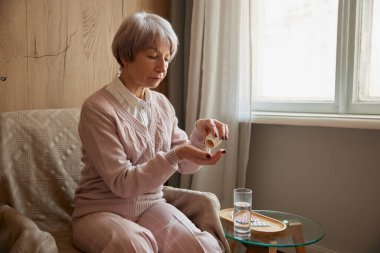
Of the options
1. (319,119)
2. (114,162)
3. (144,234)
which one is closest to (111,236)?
(144,234)

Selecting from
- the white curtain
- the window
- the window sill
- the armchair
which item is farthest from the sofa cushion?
the window

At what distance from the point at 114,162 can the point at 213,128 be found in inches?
14.5

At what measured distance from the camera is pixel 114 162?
1204 millimetres

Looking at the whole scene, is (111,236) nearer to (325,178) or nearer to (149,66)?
(149,66)

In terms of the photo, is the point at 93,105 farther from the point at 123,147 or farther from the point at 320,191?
the point at 320,191

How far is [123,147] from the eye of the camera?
1275mm

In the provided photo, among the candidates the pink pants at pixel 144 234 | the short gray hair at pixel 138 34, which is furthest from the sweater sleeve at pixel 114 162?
the short gray hair at pixel 138 34

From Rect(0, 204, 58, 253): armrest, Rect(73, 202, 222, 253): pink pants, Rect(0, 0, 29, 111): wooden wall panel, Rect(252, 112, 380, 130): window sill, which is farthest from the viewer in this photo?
Rect(252, 112, 380, 130): window sill

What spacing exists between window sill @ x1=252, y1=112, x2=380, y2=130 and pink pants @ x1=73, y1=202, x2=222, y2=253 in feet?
3.04

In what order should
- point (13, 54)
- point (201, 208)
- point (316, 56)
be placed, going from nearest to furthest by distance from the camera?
1. point (201, 208)
2. point (13, 54)
3. point (316, 56)

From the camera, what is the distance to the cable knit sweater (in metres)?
1.20

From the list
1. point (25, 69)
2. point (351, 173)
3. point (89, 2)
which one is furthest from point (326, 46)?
point (25, 69)

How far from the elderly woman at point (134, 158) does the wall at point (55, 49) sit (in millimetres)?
562

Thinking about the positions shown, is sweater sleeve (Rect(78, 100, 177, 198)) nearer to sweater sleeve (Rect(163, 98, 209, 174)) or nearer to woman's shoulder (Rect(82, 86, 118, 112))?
woman's shoulder (Rect(82, 86, 118, 112))
